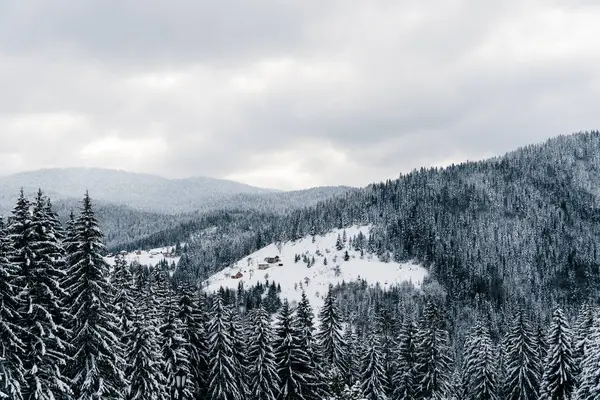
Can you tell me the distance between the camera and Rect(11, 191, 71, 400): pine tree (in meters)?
28.3

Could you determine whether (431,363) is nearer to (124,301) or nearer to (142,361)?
(142,361)

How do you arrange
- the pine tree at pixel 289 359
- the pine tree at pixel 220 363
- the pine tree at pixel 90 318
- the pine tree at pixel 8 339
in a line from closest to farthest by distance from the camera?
the pine tree at pixel 8 339
the pine tree at pixel 90 318
the pine tree at pixel 220 363
the pine tree at pixel 289 359

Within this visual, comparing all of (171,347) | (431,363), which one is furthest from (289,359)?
(431,363)

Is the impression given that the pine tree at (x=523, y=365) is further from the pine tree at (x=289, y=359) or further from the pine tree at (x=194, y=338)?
the pine tree at (x=194, y=338)

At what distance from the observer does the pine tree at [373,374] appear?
2375 inches

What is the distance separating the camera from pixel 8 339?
26.6 m

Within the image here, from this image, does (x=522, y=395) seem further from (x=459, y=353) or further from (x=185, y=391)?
(x=459, y=353)

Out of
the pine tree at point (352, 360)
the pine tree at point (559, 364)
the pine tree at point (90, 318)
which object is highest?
the pine tree at point (90, 318)

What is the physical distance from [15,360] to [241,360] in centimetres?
3084

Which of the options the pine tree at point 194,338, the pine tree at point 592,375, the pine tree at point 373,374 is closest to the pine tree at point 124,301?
the pine tree at point 194,338

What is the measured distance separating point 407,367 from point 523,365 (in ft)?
42.7

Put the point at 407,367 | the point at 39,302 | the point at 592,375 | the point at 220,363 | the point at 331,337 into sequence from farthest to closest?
1. the point at 407,367
2. the point at 331,337
3. the point at 220,363
4. the point at 592,375
5. the point at 39,302

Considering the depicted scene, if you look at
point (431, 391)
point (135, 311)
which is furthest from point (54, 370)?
point (431, 391)

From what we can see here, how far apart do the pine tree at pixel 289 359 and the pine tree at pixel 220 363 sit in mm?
4231
